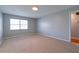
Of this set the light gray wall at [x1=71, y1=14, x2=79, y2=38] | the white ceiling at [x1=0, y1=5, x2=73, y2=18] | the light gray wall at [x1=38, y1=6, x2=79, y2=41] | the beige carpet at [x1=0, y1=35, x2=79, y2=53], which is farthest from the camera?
the light gray wall at [x1=71, y1=14, x2=79, y2=38]

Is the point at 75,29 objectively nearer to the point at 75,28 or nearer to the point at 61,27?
the point at 75,28

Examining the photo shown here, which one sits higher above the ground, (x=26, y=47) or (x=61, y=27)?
(x=61, y=27)

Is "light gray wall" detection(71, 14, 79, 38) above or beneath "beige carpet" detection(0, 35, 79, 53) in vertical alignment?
above

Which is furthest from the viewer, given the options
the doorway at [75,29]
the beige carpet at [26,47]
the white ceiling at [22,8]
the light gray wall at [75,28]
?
the light gray wall at [75,28]

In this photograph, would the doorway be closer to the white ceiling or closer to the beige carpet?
the beige carpet

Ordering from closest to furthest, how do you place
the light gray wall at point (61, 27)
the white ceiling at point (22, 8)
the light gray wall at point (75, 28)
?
the white ceiling at point (22, 8) → the light gray wall at point (61, 27) → the light gray wall at point (75, 28)

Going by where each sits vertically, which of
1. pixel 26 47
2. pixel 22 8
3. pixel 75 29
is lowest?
pixel 26 47

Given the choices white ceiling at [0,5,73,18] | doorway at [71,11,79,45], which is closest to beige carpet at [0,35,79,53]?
white ceiling at [0,5,73,18]

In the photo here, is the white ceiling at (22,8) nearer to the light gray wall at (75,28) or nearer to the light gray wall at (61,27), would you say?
the light gray wall at (61,27)

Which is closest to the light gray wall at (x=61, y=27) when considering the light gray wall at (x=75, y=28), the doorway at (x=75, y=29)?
the doorway at (x=75, y=29)

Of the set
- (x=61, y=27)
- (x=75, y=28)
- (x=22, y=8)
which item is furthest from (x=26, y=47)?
(x=75, y=28)
